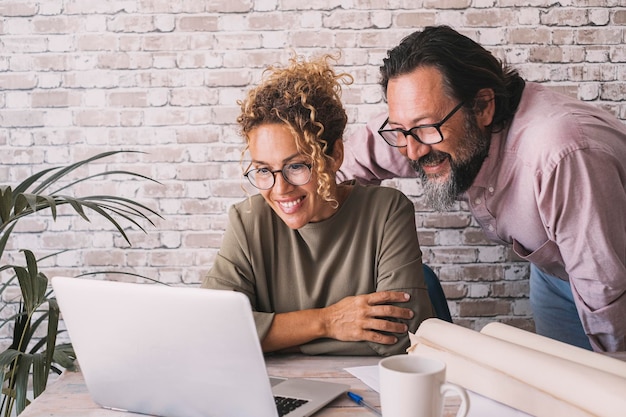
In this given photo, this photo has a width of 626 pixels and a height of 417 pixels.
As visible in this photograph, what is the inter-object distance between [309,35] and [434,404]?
6.42 ft

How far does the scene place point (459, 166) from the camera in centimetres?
190

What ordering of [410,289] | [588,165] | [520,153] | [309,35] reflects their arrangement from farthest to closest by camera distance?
[309,35], [520,153], [588,165], [410,289]

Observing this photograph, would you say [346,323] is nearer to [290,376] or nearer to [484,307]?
[290,376]

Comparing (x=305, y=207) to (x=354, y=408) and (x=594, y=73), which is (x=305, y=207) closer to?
(x=354, y=408)

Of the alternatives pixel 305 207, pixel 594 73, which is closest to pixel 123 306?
pixel 305 207

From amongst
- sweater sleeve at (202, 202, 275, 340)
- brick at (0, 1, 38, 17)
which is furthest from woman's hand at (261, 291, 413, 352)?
brick at (0, 1, 38, 17)

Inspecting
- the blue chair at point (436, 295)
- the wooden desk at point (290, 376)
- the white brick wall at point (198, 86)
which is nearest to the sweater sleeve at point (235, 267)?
the wooden desk at point (290, 376)

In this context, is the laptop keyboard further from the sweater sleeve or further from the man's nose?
the man's nose

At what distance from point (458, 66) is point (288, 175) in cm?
62

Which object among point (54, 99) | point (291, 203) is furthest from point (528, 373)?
point (54, 99)

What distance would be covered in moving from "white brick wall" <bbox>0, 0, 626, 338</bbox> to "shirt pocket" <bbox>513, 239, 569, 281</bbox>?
588 mm

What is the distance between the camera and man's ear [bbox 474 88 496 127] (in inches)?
75.7

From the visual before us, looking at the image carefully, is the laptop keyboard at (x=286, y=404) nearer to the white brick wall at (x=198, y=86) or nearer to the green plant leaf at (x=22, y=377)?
the green plant leaf at (x=22, y=377)

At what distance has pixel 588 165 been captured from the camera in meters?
1.71
